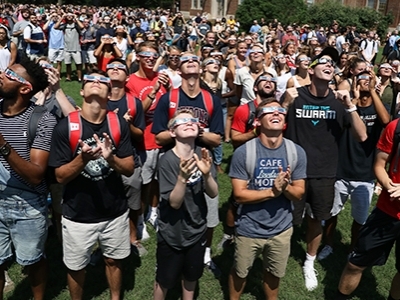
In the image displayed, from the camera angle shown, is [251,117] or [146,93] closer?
[251,117]

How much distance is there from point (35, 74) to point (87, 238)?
149cm

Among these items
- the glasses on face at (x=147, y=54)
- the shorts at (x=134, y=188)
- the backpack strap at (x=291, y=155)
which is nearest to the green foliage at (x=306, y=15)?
the glasses on face at (x=147, y=54)

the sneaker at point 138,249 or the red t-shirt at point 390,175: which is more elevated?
the red t-shirt at point 390,175

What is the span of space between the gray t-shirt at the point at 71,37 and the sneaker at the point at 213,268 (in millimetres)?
10766

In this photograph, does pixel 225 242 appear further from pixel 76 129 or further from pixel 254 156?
pixel 76 129

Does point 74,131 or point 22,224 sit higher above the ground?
point 74,131

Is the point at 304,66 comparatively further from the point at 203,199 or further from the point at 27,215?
the point at 27,215

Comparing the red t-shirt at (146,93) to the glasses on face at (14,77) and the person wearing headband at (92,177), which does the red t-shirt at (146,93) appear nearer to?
the person wearing headband at (92,177)

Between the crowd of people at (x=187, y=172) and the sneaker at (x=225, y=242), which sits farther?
the sneaker at (x=225, y=242)

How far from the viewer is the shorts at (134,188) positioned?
4.68 meters

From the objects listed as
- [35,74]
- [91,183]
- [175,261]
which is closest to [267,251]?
[175,261]

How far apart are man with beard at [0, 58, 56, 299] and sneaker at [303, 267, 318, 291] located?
2899 millimetres

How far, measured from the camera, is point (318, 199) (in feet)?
14.8

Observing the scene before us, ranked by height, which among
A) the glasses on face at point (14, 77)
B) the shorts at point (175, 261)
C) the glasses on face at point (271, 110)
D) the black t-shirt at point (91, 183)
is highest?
the glasses on face at point (14, 77)
